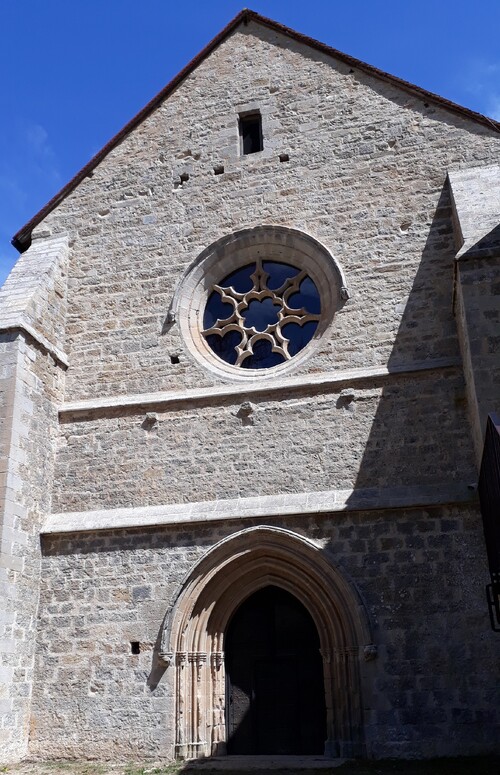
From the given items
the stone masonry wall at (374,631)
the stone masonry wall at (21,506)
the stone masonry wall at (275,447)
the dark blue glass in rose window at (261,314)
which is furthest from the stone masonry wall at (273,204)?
the stone masonry wall at (374,631)

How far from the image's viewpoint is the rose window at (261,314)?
30.8 feet

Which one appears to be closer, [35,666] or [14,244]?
[35,666]

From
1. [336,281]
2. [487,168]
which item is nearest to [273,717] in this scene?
[336,281]

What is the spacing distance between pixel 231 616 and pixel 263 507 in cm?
120

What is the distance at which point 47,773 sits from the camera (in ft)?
24.1

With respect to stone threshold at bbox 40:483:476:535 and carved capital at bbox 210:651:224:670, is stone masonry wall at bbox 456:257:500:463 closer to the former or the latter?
stone threshold at bbox 40:483:476:535

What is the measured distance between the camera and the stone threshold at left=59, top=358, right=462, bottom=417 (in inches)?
332

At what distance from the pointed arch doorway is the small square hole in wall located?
5.60m

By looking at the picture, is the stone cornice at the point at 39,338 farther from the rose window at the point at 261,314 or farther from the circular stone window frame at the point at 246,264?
the rose window at the point at 261,314

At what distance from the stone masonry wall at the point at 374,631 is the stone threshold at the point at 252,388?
4.77ft

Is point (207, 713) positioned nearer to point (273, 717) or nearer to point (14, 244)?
point (273, 717)

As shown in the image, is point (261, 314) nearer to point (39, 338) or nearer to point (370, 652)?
point (39, 338)

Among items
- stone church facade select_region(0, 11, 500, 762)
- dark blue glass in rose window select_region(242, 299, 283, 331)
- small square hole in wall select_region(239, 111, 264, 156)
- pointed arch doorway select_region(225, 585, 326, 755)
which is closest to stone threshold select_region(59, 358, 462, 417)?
stone church facade select_region(0, 11, 500, 762)

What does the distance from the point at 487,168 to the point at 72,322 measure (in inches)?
205
